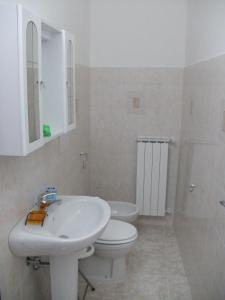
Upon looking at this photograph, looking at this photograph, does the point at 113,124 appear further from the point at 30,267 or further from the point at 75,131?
the point at 30,267

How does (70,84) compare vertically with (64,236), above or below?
above

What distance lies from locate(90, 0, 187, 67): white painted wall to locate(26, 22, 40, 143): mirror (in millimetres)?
1880

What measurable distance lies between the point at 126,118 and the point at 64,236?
1789 mm

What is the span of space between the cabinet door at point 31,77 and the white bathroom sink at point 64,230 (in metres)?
0.45

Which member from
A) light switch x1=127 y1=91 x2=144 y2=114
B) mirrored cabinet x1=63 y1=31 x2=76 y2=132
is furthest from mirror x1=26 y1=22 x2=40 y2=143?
light switch x1=127 y1=91 x2=144 y2=114

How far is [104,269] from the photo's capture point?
2576 millimetres

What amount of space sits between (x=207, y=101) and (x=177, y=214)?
1457 millimetres

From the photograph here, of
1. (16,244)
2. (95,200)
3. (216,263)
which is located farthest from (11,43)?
(216,263)

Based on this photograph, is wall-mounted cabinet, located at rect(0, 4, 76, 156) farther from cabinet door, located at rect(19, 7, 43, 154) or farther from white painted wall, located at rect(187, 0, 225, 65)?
white painted wall, located at rect(187, 0, 225, 65)

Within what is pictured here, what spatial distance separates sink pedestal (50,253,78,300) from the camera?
1.78 m

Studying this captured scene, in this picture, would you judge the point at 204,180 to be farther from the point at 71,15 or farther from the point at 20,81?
the point at 71,15

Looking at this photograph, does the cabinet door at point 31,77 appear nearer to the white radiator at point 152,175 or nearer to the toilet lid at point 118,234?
the toilet lid at point 118,234

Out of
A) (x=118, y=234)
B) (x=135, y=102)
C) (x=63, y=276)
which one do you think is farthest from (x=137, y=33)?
(x=63, y=276)

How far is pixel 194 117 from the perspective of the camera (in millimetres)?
2580
